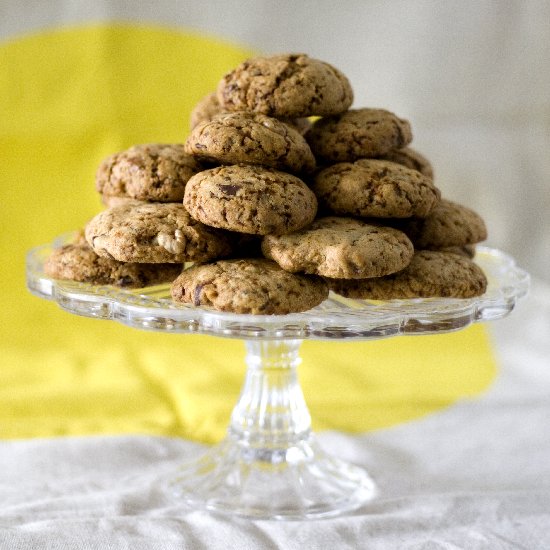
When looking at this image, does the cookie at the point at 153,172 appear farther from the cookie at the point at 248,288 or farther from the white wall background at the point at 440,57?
the white wall background at the point at 440,57

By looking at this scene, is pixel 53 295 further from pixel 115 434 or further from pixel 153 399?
pixel 153 399

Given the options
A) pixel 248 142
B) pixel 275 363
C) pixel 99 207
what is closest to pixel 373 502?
pixel 275 363

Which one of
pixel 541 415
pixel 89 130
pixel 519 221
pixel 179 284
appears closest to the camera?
pixel 179 284

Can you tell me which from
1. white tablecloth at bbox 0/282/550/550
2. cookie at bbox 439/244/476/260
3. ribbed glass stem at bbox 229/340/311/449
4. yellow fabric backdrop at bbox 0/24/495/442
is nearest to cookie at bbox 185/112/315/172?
cookie at bbox 439/244/476/260

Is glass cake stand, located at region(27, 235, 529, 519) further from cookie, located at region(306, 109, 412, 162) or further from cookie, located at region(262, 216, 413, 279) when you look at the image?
cookie, located at region(306, 109, 412, 162)

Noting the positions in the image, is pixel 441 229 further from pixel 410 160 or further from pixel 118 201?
pixel 118 201

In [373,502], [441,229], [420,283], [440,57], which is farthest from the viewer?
[440,57]

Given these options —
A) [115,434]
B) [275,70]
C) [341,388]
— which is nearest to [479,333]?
[341,388]

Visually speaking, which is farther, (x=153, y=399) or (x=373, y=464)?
(x=153, y=399)
